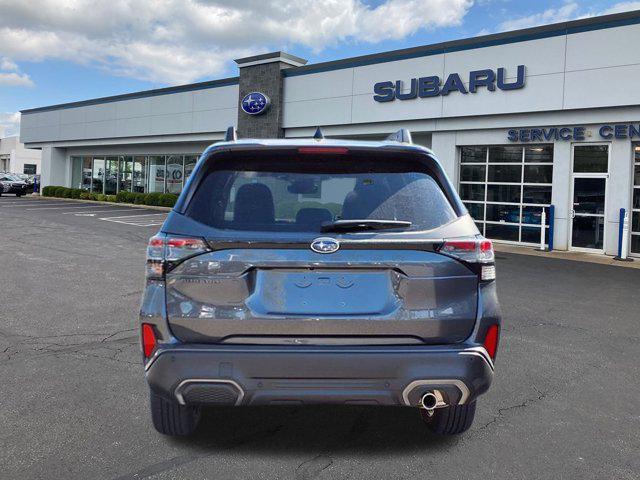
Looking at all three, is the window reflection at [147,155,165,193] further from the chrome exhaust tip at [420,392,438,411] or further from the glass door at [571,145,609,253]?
the chrome exhaust tip at [420,392,438,411]

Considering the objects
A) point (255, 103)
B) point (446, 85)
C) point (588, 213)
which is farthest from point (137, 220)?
point (588, 213)

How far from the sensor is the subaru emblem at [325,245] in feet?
9.30

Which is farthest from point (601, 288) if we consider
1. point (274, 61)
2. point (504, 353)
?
point (274, 61)

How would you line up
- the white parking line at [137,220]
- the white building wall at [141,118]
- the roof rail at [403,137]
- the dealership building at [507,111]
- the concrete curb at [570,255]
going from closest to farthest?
the roof rail at [403,137]
the concrete curb at [570,255]
the dealership building at [507,111]
the white parking line at [137,220]
the white building wall at [141,118]

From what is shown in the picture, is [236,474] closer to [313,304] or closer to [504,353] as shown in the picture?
[313,304]

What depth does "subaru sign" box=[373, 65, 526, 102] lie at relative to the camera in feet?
53.9

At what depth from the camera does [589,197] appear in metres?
15.4

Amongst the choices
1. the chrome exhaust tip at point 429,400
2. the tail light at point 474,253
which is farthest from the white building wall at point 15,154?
the chrome exhaust tip at point 429,400

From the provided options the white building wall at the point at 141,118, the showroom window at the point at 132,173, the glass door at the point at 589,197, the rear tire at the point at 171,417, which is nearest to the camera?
the rear tire at the point at 171,417

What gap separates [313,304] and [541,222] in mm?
14559

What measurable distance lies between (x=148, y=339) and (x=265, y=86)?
70.7 feet

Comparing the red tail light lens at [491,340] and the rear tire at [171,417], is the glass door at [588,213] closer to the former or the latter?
the red tail light lens at [491,340]

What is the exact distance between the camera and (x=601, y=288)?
970 centimetres

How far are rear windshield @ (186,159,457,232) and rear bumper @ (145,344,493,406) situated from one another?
2.12 ft
